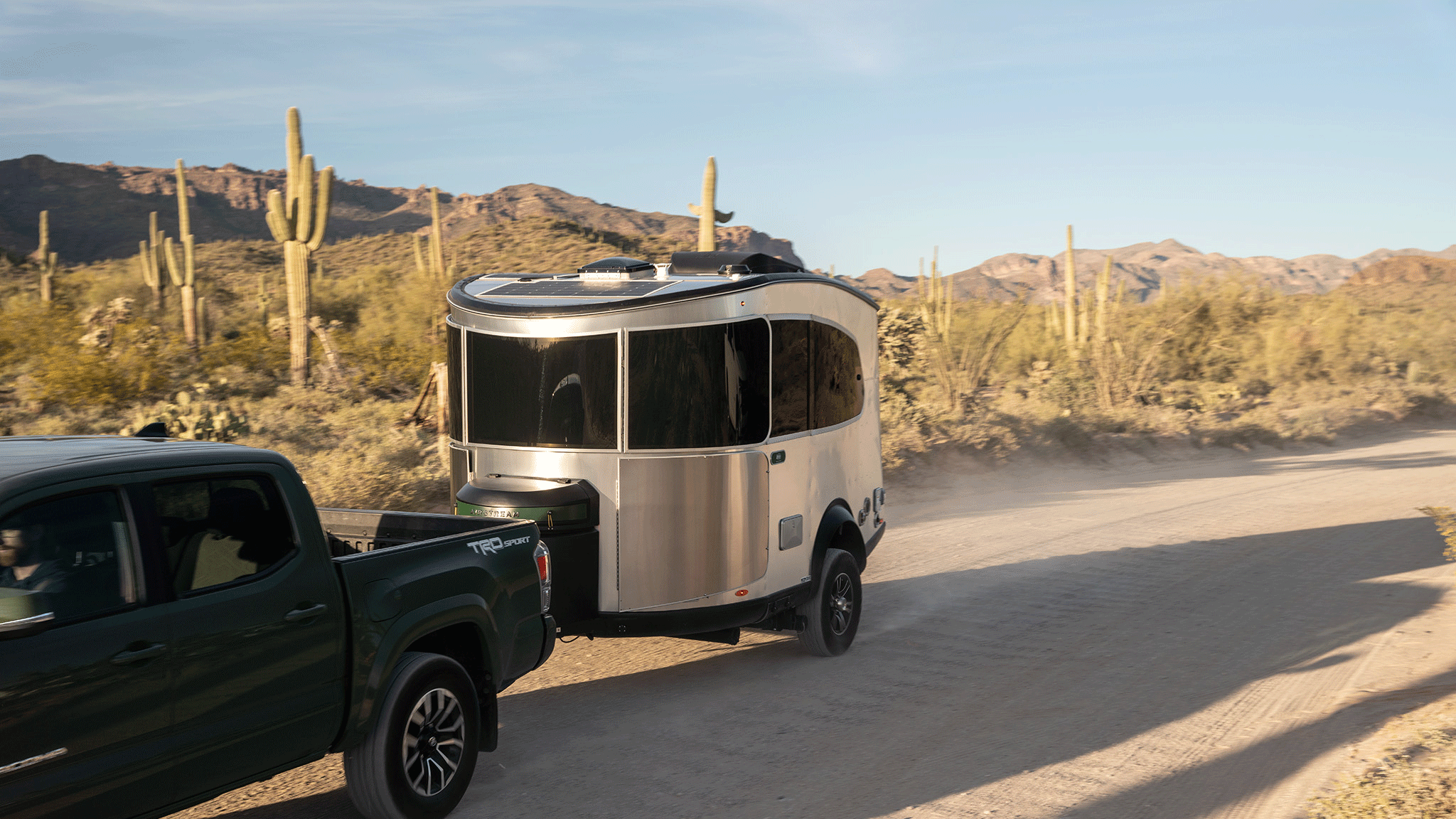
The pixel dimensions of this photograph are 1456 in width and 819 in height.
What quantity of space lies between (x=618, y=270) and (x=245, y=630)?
3833 mm

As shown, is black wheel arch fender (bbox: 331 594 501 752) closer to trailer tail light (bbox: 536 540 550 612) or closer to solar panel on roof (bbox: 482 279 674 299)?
trailer tail light (bbox: 536 540 550 612)

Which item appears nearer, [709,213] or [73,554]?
[73,554]

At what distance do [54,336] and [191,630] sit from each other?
60.4 ft

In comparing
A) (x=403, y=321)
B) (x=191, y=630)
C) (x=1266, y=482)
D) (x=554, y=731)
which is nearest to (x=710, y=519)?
(x=554, y=731)

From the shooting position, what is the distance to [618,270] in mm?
7000

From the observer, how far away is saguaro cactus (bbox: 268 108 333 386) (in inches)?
830

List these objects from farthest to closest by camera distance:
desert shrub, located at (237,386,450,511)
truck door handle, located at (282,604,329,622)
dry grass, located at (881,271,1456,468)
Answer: dry grass, located at (881,271,1456,468) → desert shrub, located at (237,386,450,511) → truck door handle, located at (282,604,329,622)

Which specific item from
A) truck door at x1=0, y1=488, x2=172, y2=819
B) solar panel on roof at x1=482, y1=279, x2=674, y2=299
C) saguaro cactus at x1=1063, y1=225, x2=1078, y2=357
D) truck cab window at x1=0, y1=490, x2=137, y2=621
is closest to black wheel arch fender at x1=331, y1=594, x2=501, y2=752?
truck door at x1=0, y1=488, x2=172, y2=819

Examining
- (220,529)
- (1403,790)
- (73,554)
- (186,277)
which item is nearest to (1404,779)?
(1403,790)

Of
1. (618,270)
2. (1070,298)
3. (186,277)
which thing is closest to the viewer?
(618,270)

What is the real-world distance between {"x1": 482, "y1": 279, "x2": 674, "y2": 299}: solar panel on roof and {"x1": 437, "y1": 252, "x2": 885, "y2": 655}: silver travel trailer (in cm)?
2

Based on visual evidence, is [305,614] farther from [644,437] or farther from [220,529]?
[644,437]

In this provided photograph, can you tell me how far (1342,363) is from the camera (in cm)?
3566

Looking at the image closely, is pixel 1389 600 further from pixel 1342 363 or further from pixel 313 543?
pixel 1342 363
